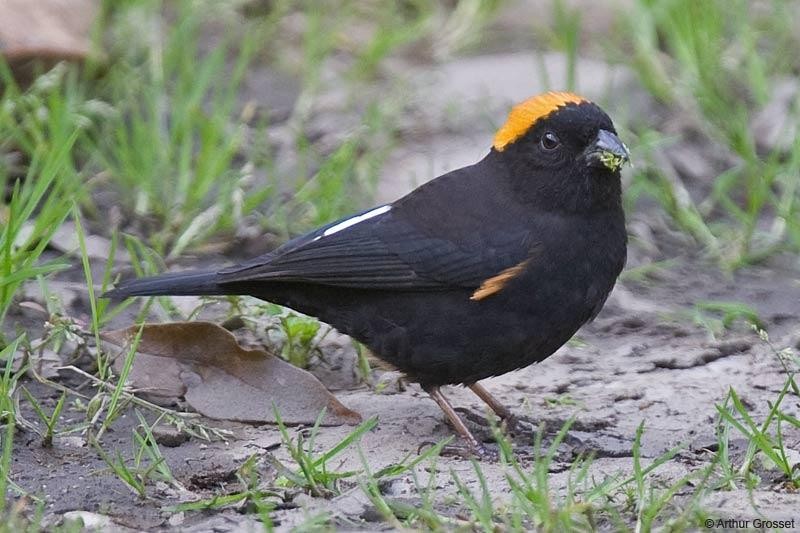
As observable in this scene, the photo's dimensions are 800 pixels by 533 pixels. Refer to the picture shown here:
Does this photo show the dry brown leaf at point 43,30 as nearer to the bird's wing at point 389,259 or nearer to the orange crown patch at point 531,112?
the bird's wing at point 389,259

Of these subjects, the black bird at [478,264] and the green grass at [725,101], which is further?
the green grass at [725,101]

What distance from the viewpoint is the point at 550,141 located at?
15.3ft

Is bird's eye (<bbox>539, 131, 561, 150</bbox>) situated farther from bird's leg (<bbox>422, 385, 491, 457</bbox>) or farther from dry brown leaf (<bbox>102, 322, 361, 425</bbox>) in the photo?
dry brown leaf (<bbox>102, 322, 361, 425</bbox>)

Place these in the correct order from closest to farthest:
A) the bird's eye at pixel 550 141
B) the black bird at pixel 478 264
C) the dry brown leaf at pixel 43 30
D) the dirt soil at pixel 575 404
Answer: the dirt soil at pixel 575 404, the black bird at pixel 478 264, the bird's eye at pixel 550 141, the dry brown leaf at pixel 43 30

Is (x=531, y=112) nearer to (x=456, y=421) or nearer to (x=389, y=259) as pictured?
(x=389, y=259)

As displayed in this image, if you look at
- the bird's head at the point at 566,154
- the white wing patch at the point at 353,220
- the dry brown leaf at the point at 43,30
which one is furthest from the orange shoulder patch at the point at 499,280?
the dry brown leaf at the point at 43,30

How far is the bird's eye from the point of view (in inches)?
183

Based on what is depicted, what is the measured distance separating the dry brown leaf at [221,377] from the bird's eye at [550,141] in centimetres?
113

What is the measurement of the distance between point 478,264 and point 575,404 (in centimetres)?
64

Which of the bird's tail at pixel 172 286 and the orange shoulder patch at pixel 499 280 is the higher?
the orange shoulder patch at pixel 499 280

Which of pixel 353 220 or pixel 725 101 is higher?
pixel 725 101

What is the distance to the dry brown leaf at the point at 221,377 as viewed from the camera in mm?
4508

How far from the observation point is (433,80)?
7371mm

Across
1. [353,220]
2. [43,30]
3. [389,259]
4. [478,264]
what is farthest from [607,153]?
[43,30]
